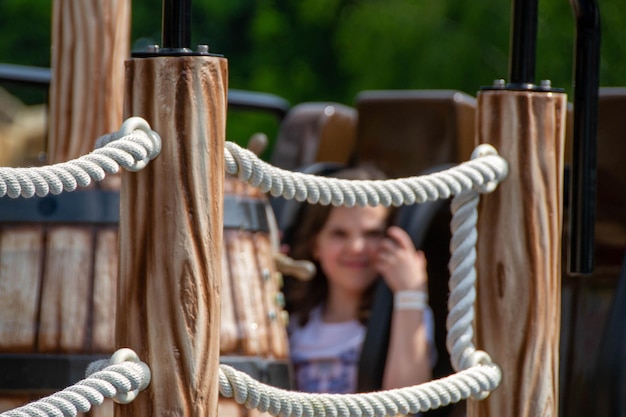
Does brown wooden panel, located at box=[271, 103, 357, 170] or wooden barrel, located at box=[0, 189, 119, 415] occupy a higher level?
brown wooden panel, located at box=[271, 103, 357, 170]

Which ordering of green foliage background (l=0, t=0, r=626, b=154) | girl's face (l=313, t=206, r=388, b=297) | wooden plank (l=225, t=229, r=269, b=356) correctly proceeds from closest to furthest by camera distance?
wooden plank (l=225, t=229, r=269, b=356)
girl's face (l=313, t=206, r=388, b=297)
green foliage background (l=0, t=0, r=626, b=154)

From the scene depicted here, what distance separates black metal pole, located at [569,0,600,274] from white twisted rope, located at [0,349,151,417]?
0.58m

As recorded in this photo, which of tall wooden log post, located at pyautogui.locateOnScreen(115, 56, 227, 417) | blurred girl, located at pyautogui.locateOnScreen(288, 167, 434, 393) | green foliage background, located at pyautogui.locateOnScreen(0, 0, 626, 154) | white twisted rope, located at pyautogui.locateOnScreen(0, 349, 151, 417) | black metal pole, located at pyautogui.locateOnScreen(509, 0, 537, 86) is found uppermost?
green foliage background, located at pyautogui.locateOnScreen(0, 0, 626, 154)

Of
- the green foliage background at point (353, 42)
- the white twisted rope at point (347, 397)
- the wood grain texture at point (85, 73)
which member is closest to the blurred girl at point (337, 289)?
the wood grain texture at point (85, 73)

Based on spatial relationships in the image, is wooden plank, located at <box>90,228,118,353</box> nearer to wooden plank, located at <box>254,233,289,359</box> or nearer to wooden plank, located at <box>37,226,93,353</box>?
wooden plank, located at <box>37,226,93,353</box>

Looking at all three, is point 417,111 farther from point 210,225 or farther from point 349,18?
point 349,18

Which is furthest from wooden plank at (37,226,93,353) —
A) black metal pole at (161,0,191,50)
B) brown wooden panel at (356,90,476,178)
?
brown wooden panel at (356,90,476,178)

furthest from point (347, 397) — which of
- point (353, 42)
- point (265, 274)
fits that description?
point (353, 42)

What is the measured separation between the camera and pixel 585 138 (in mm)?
1466

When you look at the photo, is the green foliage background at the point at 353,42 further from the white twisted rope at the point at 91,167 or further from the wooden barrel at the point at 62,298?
the white twisted rope at the point at 91,167

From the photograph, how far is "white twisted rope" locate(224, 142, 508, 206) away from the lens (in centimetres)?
124

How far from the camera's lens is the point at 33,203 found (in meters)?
1.56

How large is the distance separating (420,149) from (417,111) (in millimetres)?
111

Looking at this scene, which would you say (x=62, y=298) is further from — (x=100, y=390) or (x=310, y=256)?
(x=310, y=256)
